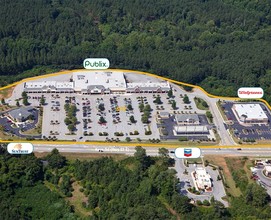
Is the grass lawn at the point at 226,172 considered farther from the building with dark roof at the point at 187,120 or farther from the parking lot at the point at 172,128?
the building with dark roof at the point at 187,120

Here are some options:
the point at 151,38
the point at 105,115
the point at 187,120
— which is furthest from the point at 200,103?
the point at 151,38

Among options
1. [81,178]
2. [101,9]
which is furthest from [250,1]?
[81,178]

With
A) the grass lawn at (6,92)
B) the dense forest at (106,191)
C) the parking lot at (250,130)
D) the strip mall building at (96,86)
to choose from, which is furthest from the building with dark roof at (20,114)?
the parking lot at (250,130)

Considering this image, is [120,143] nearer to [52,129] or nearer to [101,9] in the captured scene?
[52,129]

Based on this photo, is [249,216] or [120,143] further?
[120,143]

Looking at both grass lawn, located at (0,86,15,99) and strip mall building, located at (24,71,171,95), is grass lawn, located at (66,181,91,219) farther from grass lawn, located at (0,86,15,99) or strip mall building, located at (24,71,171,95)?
grass lawn, located at (0,86,15,99)

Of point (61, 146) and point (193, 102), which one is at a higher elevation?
point (193, 102)
